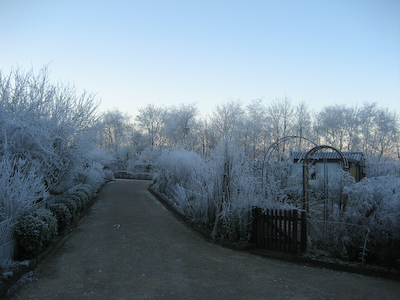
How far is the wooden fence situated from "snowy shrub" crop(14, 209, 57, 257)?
15.3 feet

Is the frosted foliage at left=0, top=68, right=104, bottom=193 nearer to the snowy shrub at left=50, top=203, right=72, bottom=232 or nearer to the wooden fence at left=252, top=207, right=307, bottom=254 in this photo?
the snowy shrub at left=50, top=203, right=72, bottom=232

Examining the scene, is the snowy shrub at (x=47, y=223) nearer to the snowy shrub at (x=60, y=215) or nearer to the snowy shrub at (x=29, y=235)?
the snowy shrub at (x=29, y=235)

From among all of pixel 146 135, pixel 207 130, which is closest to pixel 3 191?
pixel 207 130

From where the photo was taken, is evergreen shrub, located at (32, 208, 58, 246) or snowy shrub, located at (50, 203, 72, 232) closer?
evergreen shrub, located at (32, 208, 58, 246)

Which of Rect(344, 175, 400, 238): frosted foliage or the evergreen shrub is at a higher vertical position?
Rect(344, 175, 400, 238): frosted foliage

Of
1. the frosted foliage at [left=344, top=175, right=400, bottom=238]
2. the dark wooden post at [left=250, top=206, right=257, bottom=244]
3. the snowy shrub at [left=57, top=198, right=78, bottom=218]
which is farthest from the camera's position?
the snowy shrub at [left=57, top=198, right=78, bottom=218]

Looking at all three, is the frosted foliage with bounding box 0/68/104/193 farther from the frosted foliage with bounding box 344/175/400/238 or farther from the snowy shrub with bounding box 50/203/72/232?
the frosted foliage with bounding box 344/175/400/238

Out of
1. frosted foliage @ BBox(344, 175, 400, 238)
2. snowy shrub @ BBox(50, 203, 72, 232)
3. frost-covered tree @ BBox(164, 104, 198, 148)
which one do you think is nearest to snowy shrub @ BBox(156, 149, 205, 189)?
snowy shrub @ BBox(50, 203, 72, 232)

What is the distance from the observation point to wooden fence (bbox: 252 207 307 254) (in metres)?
6.52

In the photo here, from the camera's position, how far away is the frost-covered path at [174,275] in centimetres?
464

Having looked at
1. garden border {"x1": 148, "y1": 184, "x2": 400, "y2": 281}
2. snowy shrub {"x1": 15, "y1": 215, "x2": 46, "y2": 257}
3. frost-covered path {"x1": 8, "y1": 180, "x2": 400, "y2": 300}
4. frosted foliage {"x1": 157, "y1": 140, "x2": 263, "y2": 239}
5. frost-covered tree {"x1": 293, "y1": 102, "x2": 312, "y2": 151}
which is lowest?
frost-covered path {"x1": 8, "y1": 180, "x2": 400, "y2": 300}

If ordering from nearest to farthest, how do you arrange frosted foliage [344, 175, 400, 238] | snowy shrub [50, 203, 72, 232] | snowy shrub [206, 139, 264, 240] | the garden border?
the garden border < frosted foliage [344, 175, 400, 238] < snowy shrub [206, 139, 264, 240] < snowy shrub [50, 203, 72, 232]

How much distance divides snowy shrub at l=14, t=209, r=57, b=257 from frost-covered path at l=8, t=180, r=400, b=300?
38 cm

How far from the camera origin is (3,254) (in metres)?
5.04
